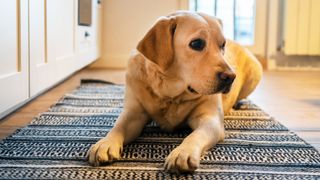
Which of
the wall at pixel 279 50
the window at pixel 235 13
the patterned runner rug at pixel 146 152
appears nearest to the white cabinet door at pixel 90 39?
the window at pixel 235 13

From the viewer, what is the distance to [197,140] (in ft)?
3.77

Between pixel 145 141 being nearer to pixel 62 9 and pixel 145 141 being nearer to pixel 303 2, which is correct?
pixel 62 9

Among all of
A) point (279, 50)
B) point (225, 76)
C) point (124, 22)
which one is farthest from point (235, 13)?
point (225, 76)

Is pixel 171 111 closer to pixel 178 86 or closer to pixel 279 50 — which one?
pixel 178 86

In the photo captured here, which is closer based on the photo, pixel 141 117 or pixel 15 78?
pixel 141 117

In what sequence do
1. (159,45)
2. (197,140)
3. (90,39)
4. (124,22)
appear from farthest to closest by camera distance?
(124,22)
(90,39)
(159,45)
(197,140)

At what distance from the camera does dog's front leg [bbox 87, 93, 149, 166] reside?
1108 millimetres

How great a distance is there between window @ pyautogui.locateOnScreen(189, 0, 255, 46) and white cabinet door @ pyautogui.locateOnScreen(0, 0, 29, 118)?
2542mm

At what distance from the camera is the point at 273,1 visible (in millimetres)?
3863

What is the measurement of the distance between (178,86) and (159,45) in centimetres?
14

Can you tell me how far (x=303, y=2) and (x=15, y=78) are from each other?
290 cm

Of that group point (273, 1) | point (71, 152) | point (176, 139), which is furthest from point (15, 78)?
point (273, 1)

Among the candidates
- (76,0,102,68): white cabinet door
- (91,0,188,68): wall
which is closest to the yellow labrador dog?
(76,0,102,68): white cabinet door

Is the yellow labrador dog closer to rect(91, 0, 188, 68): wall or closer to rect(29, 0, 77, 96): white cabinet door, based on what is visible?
rect(29, 0, 77, 96): white cabinet door
